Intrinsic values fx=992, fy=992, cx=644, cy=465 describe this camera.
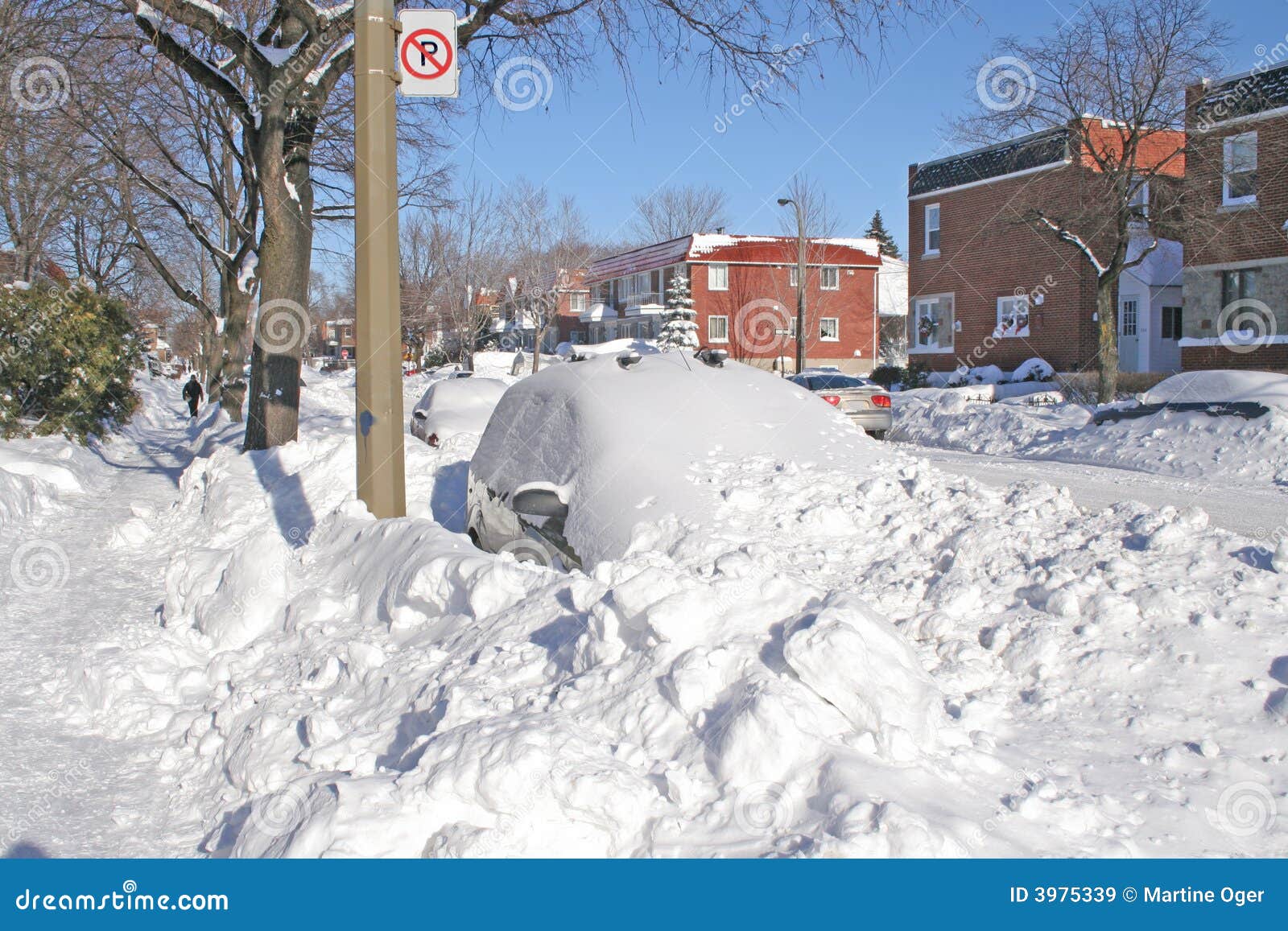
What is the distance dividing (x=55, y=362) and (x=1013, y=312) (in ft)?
83.3

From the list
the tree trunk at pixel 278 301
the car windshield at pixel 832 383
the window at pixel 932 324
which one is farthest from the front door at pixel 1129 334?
the tree trunk at pixel 278 301

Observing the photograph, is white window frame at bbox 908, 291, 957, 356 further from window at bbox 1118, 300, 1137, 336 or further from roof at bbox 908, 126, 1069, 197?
window at bbox 1118, 300, 1137, 336

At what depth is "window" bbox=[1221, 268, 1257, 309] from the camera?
77.8 feet

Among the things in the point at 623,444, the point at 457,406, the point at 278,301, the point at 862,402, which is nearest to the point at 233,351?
the point at 457,406

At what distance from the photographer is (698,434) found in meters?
5.99

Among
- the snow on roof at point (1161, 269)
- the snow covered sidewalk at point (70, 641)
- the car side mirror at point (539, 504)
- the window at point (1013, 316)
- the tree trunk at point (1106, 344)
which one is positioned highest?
the snow on roof at point (1161, 269)

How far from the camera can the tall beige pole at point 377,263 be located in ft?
22.1

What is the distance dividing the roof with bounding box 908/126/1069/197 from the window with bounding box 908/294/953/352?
3.63 meters

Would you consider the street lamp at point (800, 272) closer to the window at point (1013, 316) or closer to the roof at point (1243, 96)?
the window at point (1013, 316)

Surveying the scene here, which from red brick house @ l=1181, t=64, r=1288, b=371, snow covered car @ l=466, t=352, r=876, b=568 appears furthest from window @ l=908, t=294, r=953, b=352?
snow covered car @ l=466, t=352, r=876, b=568

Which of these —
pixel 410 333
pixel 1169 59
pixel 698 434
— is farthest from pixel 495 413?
pixel 410 333

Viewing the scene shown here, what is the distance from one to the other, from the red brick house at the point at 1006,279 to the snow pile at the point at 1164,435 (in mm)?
7127

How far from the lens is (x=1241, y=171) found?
22.0 meters

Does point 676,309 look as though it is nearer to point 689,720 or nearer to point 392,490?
point 392,490
